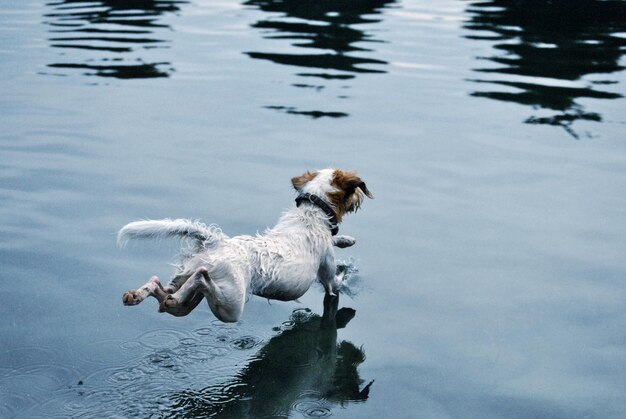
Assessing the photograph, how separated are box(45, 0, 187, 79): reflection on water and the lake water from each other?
97mm

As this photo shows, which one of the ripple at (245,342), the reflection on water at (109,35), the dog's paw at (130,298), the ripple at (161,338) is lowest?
the ripple at (245,342)

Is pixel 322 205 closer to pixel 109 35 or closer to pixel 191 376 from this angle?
pixel 191 376

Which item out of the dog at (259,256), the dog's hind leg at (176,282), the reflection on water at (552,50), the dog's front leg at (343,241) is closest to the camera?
the dog at (259,256)

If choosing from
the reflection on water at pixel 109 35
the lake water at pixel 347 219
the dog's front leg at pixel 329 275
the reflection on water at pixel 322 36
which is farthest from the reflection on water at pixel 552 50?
the reflection on water at pixel 109 35

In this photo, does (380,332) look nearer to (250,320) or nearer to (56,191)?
(250,320)

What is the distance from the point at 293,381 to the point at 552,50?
1121 centimetres

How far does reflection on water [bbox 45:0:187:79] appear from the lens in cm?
1460

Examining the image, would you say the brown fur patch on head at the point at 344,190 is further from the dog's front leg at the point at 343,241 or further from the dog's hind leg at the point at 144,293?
the dog's hind leg at the point at 144,293

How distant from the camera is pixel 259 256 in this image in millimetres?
6199

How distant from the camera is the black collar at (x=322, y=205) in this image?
22.7 feet

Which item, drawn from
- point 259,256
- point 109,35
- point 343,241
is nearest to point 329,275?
point 343,241

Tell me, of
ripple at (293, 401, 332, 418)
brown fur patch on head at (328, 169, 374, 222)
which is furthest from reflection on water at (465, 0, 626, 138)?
ripple at (293, 401, 332, 418)

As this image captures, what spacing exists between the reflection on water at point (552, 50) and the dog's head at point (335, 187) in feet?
16.6

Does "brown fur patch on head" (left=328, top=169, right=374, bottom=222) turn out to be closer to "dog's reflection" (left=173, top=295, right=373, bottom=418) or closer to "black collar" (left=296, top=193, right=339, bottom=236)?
"black collar" (left=296, top=193, right=339, bottom=236)
